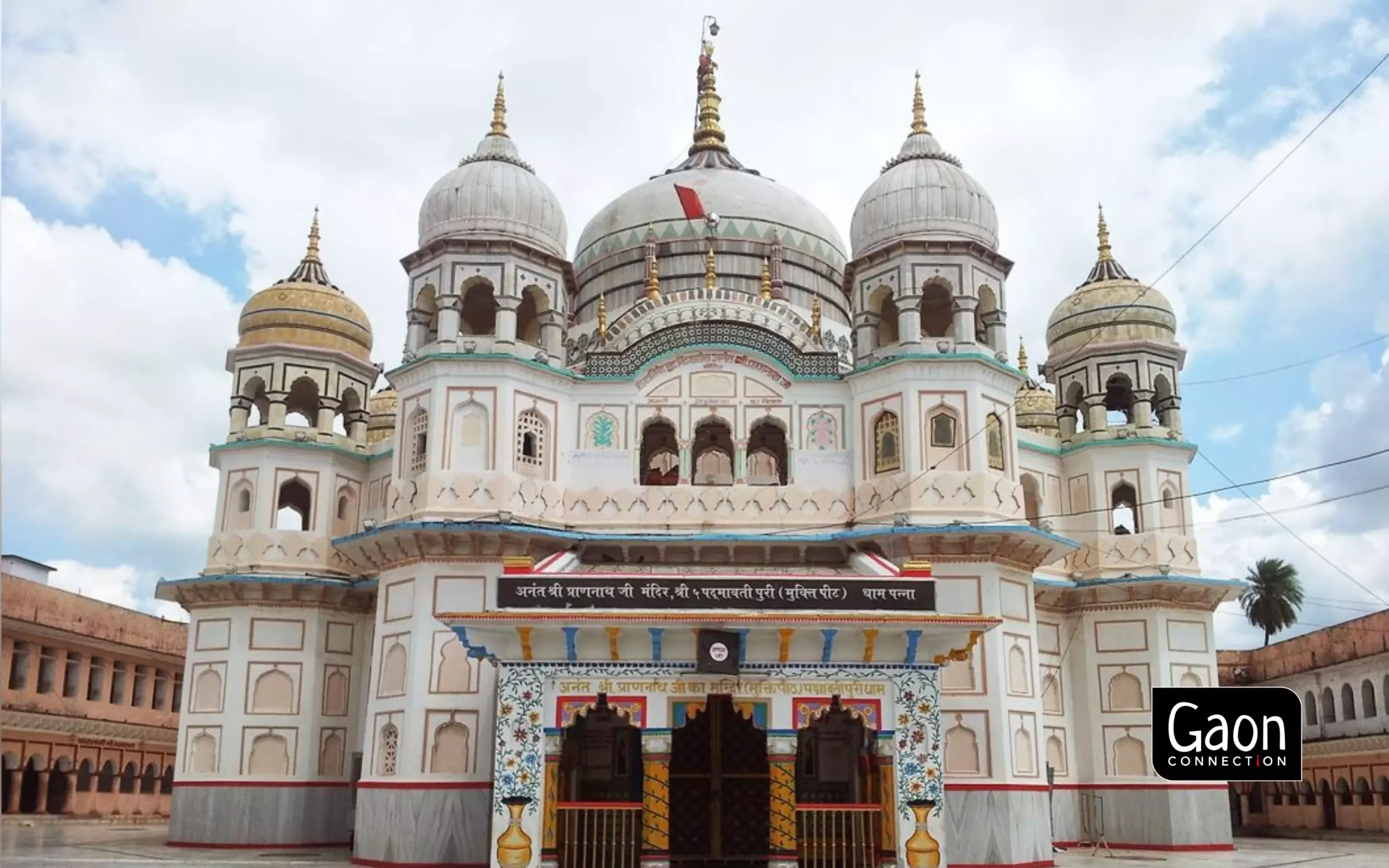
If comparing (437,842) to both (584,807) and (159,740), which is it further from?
(159,740)

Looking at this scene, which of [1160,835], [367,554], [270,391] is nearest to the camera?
[367,554]

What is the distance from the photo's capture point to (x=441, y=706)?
2458cm

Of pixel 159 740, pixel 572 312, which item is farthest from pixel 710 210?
pixel 159 740

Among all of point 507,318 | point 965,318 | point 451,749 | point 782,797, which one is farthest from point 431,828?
point 965,318

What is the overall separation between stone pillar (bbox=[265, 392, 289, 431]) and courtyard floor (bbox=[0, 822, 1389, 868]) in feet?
31.0

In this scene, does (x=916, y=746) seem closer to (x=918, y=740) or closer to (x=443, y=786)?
(x=918, y=740)

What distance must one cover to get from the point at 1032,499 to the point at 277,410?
1804cm

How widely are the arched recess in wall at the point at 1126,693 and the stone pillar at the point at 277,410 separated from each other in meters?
20.0

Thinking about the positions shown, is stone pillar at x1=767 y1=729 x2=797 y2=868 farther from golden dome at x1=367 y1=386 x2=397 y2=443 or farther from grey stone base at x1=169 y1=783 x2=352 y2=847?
golden dome at x1=367 y1=386 x2=397 y2=443

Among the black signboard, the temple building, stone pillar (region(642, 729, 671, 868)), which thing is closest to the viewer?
stone pillar (region(642, 729, 671, 868))

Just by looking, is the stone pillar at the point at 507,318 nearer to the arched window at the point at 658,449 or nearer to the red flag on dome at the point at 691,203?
the arched window at the point at 658,449

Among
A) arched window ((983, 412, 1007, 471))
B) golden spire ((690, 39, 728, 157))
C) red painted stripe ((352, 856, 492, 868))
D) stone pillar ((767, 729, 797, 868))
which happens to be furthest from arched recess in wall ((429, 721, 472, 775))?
golden spire ((690, 39, 728, 157))

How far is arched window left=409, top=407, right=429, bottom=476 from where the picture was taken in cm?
2639

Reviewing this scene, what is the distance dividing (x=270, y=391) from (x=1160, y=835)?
73.1 feet
